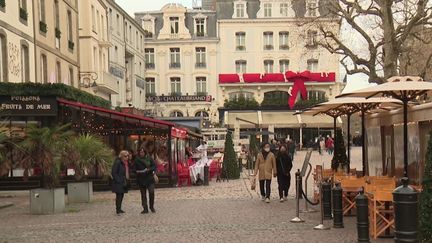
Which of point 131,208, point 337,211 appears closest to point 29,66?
point 131,208

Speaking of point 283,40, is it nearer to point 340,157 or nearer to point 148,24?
point 148,24

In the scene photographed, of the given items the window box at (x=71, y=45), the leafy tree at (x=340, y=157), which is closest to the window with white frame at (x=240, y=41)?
the window box at (x=71, y=45)

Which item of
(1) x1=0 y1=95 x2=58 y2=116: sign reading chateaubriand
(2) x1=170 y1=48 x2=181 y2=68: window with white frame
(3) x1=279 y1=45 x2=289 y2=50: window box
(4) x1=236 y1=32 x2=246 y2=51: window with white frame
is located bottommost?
(1) x1=0 y1=95 x2=58 y2=116: sign reading chateaubriand

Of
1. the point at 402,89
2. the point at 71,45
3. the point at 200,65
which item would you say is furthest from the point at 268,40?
the point at 402,89

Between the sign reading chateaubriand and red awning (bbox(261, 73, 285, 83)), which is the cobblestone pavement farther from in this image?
red awning (bbox(261, 73, 285, 83))

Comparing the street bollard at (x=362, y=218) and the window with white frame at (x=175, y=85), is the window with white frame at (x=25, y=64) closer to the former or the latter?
the street bollard at (x=362, y=218)

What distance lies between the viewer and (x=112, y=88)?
37.8m

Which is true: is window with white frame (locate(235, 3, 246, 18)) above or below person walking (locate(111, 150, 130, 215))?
above

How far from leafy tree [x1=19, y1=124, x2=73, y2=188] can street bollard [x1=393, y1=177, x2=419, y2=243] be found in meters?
10.5

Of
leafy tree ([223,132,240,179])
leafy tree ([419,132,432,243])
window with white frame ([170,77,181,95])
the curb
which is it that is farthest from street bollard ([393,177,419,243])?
window with white frame ([170,77,181,95])

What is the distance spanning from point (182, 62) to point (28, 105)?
40.8m

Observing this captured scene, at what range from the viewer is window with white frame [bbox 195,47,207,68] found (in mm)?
61281

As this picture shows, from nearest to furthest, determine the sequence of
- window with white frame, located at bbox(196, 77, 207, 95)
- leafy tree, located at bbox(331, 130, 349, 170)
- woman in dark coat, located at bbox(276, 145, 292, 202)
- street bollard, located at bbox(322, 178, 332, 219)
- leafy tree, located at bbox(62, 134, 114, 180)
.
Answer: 1. street bollard, located at bbox(322, 178, 332, 219)
2. leafy tree, located at bbox(62, 134, 114, 180)
3. woman in dark coat, located at bbox(276, 145, 292, 202)
4. leafy tree, located at bbox(331, 130, 349, 170)
5. window with white frame, located at bbox(196, 77, 207, 95)

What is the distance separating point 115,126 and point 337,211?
13.3 m
